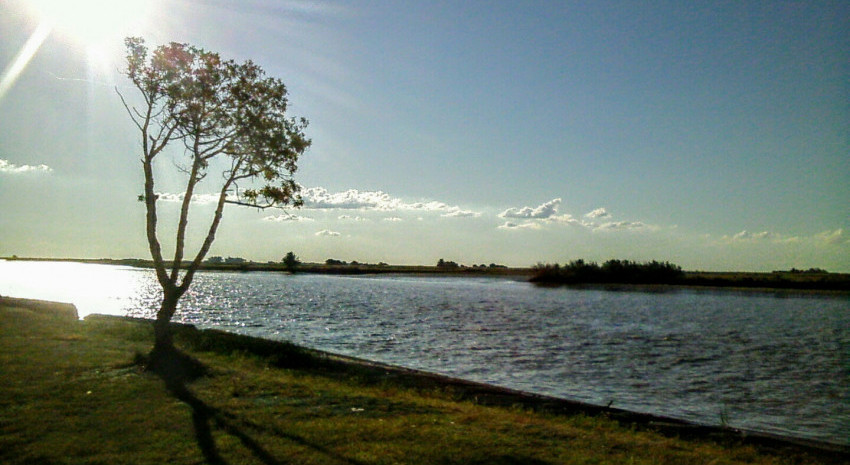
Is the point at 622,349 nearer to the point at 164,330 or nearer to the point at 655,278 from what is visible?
the point at 164,330

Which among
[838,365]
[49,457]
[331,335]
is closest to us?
[49,457]

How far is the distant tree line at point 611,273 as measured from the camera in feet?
373

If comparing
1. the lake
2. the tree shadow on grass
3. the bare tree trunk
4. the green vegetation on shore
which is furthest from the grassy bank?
the green vegetation on shore

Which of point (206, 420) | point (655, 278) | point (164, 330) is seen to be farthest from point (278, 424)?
point (655, 278)

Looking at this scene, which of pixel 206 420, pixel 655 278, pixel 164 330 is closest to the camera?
pixel 206 420

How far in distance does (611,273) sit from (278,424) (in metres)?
117

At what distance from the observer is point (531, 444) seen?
10.4m

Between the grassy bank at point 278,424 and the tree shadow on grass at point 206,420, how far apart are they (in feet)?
0.13

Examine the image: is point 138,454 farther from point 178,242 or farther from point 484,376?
point 484,376

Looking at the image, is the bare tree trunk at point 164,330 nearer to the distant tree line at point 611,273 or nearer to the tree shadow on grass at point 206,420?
the tree shadow on grass at point 206,420

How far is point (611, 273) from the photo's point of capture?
396ft

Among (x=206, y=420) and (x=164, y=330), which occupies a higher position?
(x=164, y=330)

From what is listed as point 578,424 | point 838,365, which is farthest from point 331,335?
point 838,365

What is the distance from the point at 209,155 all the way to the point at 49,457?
12.0m
